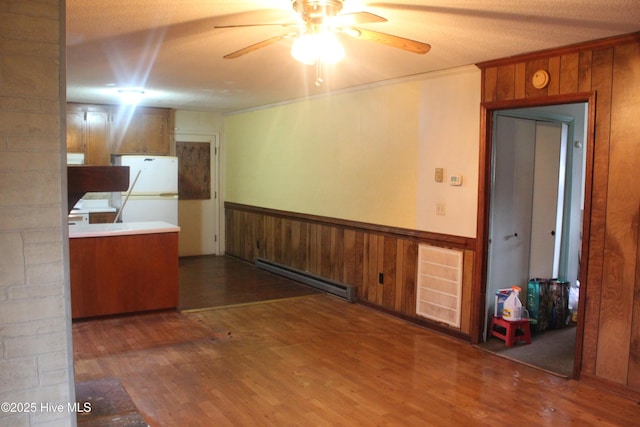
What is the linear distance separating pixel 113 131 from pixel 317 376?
5.41 metres

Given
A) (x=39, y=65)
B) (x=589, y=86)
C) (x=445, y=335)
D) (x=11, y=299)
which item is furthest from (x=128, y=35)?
(x=445, y=335)

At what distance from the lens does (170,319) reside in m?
4.91

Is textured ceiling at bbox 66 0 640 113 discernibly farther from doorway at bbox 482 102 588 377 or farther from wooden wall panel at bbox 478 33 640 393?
doorway at bbox 482 102 588 377

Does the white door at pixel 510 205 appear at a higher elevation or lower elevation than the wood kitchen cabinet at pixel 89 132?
lower

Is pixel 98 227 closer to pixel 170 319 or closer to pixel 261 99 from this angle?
pixel 170 319

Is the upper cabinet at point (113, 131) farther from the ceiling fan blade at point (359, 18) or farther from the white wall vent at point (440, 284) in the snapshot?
the ceiling fan blade at point (359, 18)

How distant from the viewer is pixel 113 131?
750 cm

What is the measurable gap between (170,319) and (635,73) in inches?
166

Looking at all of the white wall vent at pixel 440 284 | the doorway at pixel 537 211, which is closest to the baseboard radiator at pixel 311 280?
the white wall vent at pixel 440 284

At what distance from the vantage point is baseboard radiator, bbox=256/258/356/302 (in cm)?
568

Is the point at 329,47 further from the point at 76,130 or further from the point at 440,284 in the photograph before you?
the point at 76,130

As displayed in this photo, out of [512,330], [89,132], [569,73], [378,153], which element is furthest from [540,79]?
[89,132]

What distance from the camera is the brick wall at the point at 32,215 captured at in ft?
5.28

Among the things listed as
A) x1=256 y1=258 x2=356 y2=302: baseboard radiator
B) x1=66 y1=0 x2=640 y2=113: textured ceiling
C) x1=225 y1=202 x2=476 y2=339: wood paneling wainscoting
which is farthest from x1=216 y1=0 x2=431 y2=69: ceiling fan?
x1=256 y1=258 x2=356 y2=302: baseboard radiator
